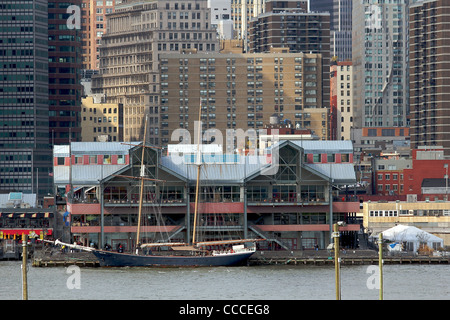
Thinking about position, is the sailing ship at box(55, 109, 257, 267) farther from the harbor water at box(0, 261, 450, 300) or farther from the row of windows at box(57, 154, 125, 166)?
the row of windows at box(57, 154, 125, 166)

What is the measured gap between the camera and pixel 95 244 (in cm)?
12631

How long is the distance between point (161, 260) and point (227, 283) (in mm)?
21976

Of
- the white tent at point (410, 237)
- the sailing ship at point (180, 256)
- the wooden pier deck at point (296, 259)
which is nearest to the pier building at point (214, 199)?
the white tent at point (410, 237)

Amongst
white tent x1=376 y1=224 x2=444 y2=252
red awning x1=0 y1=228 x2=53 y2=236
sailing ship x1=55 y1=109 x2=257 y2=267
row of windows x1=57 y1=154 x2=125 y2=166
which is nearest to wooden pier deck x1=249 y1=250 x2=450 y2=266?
sailing ship x1=55 y1=109 x2=257 y2=267

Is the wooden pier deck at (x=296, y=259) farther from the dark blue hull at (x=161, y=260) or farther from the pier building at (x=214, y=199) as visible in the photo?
the pier building at (x=214, y=199)

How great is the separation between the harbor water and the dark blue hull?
6.79 ft

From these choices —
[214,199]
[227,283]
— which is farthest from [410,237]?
[227,283]

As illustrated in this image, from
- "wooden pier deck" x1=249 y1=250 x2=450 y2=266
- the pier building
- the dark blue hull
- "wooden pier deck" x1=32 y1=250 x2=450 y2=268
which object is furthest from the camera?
the pier building

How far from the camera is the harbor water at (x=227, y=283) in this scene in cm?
8344

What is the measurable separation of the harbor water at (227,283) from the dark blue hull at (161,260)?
2071 millimetres

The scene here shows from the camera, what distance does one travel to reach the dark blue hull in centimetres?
11600

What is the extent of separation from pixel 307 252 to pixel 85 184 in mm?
28222

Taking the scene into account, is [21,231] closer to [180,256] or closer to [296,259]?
[180,256]

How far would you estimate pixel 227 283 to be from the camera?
95.6 metres
